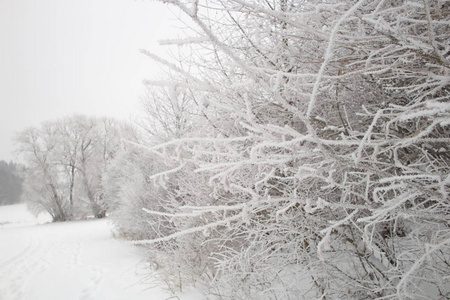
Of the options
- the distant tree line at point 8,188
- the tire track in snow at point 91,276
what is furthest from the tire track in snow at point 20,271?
the distant tree line at point 8,188

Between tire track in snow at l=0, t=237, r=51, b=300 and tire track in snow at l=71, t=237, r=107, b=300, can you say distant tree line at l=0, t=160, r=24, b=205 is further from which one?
tire track in snow at l=71, t=237, r=107, b=300

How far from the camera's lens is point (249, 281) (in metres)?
3.10

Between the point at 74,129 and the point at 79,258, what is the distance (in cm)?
2472

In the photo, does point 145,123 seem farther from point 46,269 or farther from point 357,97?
point 357,97

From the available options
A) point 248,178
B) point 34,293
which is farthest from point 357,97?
point 34,293

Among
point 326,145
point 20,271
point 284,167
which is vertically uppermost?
point 326,145

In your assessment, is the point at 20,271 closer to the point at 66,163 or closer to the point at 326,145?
the point at 326,145

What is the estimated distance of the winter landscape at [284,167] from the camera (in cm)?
120

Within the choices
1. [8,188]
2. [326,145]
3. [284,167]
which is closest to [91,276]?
[284,167]

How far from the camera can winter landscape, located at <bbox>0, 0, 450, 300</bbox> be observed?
1199 mm

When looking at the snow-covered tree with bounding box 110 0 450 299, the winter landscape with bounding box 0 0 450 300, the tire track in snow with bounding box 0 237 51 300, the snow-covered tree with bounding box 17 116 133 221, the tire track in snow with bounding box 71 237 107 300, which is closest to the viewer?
the winter landscape with bounding box 0 0 450 300

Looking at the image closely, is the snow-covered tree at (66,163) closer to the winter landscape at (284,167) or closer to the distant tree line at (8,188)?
the winter landscape at (284,167)

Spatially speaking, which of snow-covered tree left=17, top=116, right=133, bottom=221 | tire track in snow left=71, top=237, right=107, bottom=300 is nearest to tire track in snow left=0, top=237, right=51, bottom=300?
tire track in snow left=71, top=237, right=107, bottom=300

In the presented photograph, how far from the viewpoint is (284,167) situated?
1839mm
